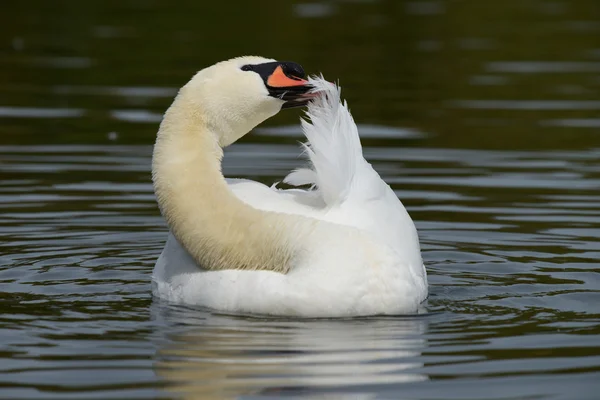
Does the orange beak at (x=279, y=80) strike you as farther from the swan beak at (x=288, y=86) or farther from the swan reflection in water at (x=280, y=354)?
the swan reflection in water at (x=280, y=354)

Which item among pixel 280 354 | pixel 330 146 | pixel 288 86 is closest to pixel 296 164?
pixel 330 146

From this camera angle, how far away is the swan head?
7332mm

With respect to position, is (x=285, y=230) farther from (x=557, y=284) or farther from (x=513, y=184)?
→ (x=513, y=184)

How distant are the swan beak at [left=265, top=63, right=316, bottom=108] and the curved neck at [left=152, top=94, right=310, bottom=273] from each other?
1.33 feet

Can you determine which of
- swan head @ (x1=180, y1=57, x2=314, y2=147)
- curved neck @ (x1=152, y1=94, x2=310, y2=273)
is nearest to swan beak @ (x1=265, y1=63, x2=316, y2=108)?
swan head @ (x1=180, y1=57, x2=314, y2=147)

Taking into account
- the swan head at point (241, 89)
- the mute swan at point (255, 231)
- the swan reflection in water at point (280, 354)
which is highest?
the swan head at point (241, 89)

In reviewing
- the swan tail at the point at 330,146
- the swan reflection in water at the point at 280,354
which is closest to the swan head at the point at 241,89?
the swan tail at the point at 330,146

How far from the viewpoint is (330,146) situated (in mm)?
7695

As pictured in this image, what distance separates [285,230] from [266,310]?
408 mm

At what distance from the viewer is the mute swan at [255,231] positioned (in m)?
7.23

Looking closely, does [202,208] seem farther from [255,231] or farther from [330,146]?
[330,146]

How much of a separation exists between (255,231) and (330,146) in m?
0.67

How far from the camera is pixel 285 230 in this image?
732 centimetres

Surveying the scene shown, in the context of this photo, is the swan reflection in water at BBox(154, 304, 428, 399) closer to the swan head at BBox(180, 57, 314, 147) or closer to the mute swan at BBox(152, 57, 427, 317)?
the mute swan at BBox(152, 57, 427, 317)
